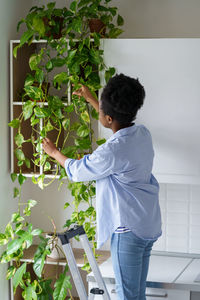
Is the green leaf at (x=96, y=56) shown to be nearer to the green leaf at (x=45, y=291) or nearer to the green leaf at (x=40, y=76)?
the green leaf at (x=40, y=76)

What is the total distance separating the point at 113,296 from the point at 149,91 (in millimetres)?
1022

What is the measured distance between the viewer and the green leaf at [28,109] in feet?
9.34

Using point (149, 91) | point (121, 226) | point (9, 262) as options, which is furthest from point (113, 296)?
point (149, 91)

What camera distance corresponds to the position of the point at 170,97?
2.68 metres

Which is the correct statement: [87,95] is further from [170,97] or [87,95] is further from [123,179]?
[123,179]

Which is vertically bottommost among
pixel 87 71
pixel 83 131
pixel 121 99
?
pixel 83 131

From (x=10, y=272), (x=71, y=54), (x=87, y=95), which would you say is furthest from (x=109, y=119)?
(x=10, y=272)

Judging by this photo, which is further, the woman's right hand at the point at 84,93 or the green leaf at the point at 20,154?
the green leaf at the point at 20,154

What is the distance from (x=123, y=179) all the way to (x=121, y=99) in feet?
1.12

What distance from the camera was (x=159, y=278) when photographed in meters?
2.56

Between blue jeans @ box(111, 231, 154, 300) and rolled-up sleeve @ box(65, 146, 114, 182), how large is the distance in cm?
28

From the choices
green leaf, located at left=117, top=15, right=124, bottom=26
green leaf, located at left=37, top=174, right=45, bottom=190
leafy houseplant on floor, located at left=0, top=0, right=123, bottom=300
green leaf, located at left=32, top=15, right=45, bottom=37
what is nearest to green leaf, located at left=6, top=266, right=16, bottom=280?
leafy houseplant on floor, located at left=0, top=0, right=123, bottom=300

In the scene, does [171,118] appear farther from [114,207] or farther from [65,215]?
[65,215]

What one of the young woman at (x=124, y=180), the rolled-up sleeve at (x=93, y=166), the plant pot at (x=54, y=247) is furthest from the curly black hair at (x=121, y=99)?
the plant pot at (x=54, y=247)
